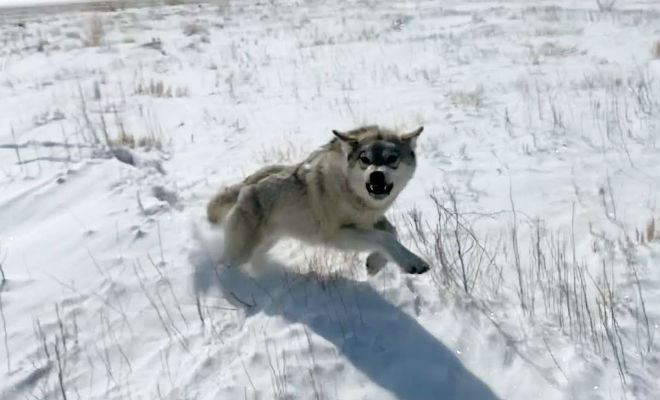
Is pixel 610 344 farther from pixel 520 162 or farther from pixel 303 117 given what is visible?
pixel 303 117

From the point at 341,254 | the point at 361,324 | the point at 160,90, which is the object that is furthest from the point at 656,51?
the point at 361,324

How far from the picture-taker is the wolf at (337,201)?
452 centimetres

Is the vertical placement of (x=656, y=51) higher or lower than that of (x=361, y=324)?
higher

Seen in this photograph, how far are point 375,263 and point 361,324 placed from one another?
71 centimetres

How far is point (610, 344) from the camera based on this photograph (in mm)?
3707

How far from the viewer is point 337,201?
15.7ft

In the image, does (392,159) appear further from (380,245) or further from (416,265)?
(416,265)

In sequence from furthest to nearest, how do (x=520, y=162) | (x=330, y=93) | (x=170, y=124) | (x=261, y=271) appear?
1. (x=330, y=93)
2. (x=170, y=124)
3. (x=520, y=162)
4. (x=261, y=271)

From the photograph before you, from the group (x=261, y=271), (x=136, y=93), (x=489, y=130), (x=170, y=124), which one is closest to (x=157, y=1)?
(x=136, y=93)

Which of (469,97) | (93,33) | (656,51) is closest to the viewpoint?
(469,97)

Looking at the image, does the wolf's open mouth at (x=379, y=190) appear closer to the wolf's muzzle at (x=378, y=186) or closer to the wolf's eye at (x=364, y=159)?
the wolf's muzzle at (x=378, y=186)

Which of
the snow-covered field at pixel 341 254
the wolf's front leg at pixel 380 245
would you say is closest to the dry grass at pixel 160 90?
the snow-covered field at pixel 341 254

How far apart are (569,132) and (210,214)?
176 inches

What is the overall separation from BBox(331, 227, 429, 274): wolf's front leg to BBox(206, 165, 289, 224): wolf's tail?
871mm
